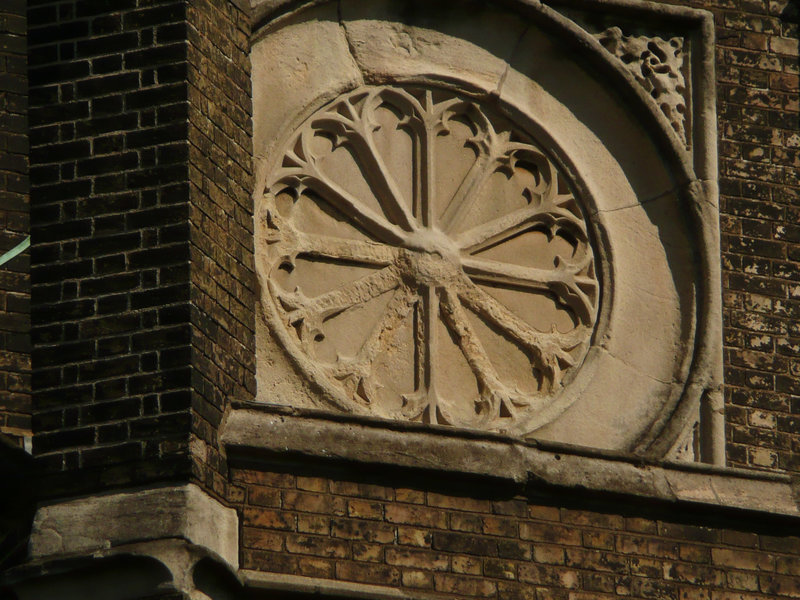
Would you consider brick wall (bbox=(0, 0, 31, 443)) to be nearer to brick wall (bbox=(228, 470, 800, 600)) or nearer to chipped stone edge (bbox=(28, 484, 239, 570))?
chipped stone edge (bbox=(28, 484, 239, 570))

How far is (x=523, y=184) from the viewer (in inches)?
488

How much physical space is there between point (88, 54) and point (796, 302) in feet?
11.7

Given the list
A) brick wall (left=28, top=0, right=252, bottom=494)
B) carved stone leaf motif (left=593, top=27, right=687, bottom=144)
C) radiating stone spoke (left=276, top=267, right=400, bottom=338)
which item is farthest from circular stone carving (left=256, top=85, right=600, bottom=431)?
carved stone leaf motif (left=593, top=27, right=687, bottom=144)

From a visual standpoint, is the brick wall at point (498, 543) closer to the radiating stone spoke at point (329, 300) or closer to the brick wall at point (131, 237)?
the brick wall at point (131, 237)

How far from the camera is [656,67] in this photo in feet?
41.5

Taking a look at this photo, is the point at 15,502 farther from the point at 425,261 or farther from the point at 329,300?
the point at 425,261

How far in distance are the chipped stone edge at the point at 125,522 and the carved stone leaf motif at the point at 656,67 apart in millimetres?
3327

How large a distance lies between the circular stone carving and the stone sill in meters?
0.53

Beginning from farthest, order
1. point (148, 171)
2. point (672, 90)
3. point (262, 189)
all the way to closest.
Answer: point (672, 90) → point (262, 189) → point (148, 171)

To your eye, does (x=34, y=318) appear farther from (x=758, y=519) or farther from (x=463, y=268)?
(x=758, y=519)

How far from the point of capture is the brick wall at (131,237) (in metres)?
10.7

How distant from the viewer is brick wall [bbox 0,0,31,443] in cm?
1101

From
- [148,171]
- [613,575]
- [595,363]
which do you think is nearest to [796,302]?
[595,363]

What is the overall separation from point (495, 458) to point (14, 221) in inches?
90.6
